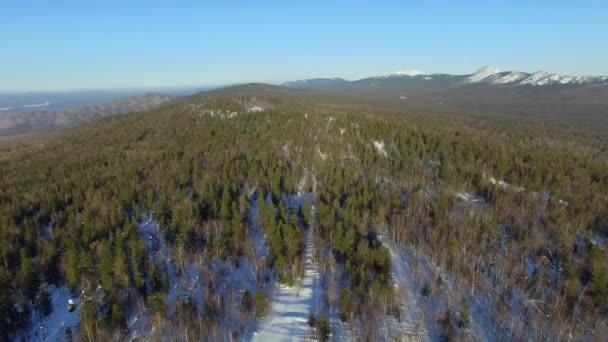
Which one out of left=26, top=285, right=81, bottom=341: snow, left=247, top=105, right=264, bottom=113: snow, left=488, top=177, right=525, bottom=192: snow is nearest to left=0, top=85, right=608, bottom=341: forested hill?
left=26, top=285, right=81, bottom=341: snow

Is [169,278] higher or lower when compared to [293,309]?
higher

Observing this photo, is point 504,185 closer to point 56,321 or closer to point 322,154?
point 322,154

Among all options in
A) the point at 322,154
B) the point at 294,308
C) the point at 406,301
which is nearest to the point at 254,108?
the point at 322,154

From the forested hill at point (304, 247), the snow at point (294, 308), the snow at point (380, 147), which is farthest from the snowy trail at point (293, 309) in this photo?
the snow at point (380, 147)

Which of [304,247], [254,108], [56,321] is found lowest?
[56,321]

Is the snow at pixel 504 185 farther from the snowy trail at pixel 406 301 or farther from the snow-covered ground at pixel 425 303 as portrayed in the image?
the snowy trail at pixel 406 301

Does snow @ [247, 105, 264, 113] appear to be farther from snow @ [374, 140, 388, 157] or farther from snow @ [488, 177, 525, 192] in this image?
snow @ [488, 177, 525, 192]

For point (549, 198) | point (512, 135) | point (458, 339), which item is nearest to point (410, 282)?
point (458, 339)

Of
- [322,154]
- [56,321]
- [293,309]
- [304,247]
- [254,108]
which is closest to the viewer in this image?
[56,321]
